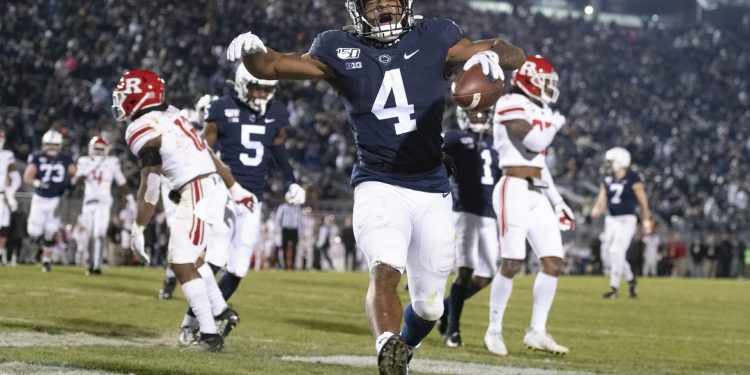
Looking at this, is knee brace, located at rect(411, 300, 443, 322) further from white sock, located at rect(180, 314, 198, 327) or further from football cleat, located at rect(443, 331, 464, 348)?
football cleat, located at rect(443, 331, 464, 348)

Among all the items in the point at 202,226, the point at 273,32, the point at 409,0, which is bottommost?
the point at 202,226

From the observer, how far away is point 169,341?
7.79m

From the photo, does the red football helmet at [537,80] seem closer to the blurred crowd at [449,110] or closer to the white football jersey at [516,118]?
the white football jersey at [516,118]

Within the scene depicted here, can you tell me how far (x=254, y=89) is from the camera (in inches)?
353

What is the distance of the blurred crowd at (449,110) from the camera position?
25000mm

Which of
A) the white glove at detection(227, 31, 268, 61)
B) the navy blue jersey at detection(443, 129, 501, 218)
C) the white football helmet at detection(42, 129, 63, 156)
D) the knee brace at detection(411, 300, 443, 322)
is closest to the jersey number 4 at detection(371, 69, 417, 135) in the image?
the white glove at detection(227, 31, 268, 61)

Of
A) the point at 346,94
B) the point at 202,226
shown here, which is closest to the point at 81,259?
the point at 202,226

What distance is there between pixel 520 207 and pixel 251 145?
2.37 m

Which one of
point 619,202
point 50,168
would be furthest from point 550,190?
point 50,168

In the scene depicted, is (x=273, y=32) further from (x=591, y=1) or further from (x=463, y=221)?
(x=591, y=1)

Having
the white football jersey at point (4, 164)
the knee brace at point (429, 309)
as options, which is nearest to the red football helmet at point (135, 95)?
the knee brace at point (429, 309)

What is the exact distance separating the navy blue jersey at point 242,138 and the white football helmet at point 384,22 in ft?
13.2

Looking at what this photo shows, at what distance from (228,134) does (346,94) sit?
4.11 meters

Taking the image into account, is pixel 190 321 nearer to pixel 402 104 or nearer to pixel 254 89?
pixel 254 89
